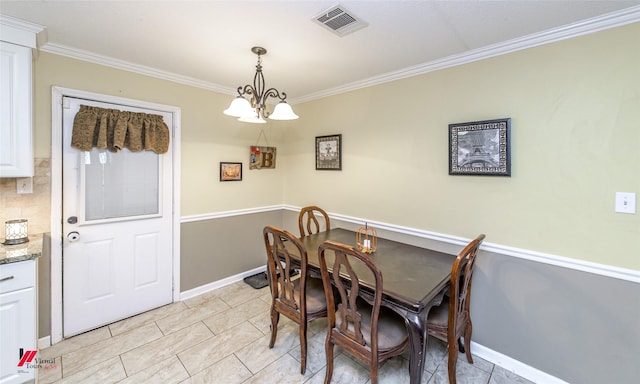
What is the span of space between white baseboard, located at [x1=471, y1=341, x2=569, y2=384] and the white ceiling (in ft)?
7.68

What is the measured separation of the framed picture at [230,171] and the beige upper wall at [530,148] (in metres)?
1.57

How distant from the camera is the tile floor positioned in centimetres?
192

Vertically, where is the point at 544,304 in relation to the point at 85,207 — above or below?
below

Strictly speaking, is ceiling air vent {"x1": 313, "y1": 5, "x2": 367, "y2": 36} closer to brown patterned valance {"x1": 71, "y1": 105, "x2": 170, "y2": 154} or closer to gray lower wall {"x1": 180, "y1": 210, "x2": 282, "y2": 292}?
brown patterned valance {"x1": 71, "y1": 105, "x2": 170, "y2": 154}

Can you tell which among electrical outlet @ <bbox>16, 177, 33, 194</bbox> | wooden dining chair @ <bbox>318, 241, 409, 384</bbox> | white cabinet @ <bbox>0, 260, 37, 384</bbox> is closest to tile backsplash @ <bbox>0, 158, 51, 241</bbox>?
electrical outlet @ <bbox>16, 177, 33, 194</bbox>

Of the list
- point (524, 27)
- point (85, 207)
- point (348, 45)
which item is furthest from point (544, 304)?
point (85, 207)

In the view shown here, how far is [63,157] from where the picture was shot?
7.42 ft

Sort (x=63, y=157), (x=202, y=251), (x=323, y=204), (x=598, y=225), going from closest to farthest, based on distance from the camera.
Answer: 1. (x=598, y=225)
2. (x=63, y=157)
3. (x=202, y=251)
4. (x=323, y=204)

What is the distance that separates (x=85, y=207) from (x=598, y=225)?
12.9ft

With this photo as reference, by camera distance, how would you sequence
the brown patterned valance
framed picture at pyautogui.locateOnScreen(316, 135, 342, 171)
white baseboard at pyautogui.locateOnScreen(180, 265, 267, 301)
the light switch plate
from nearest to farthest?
the light switch plate → the brown patterned valance → white baseboard at pyautogui.locateOnScreen(180, 265, 267, 301) → framed picture at pyautogui.locateOnScreen(316, 135, 342, 171)

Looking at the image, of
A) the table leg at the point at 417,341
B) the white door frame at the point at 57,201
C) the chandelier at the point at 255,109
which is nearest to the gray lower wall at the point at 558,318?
the table leg at the point at 417,341

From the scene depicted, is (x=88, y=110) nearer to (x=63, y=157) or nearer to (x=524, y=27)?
(x=63, y=157)

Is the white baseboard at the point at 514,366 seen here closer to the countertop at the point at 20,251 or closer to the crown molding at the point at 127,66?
the countertop at the point at 20,251

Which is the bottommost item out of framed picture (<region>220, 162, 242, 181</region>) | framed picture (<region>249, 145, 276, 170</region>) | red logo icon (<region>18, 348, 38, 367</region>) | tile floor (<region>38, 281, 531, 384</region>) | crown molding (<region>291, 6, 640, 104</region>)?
tile floor (<region>38, 281, 531, 384</region>)
